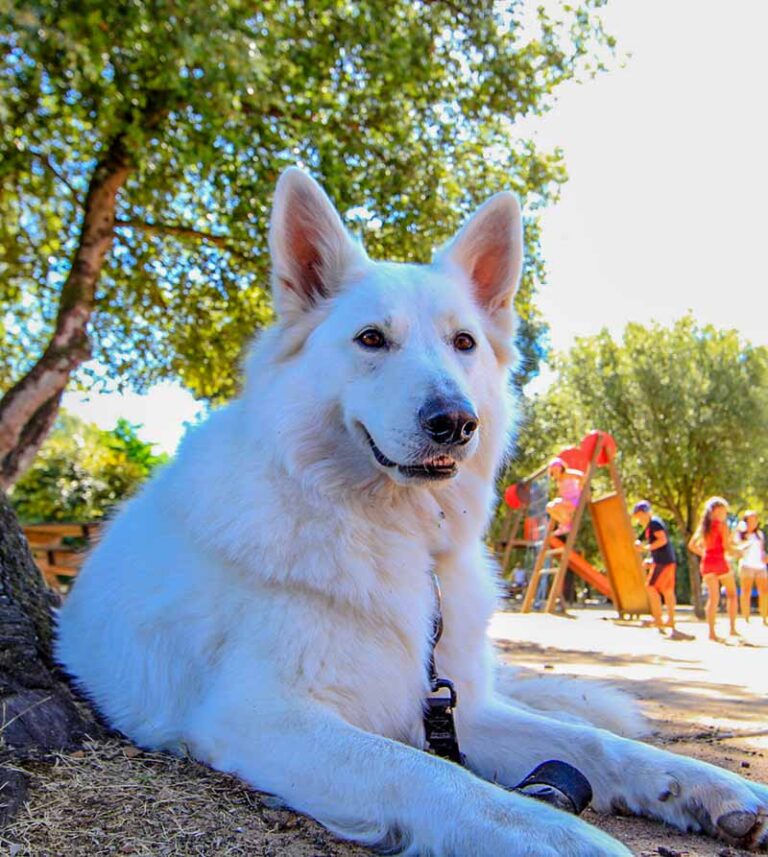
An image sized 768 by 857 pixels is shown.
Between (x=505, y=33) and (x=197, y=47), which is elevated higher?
(x=505, y=33)

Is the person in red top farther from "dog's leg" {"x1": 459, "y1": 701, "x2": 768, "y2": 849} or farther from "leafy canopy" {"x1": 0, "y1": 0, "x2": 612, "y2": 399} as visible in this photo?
"dog's leg" {"x1": 459, "y1": 701, "x2": 768, "y2": 849}

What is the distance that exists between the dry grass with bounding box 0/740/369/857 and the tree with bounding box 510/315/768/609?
108ft

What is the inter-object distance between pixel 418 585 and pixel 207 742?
34.9 inches

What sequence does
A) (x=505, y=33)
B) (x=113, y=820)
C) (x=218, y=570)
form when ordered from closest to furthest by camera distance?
(x=113, y=820), (x=218, y=570), (x=505, y=33)

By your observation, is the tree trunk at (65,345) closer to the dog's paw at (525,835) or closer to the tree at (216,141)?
the tree at (216,141)

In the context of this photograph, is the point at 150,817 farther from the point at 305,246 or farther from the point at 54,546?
the point at 54,546

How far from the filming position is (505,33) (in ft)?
39.6

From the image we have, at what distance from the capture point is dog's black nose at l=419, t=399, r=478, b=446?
9.00ft

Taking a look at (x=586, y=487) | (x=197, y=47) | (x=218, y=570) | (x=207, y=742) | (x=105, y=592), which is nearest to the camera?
(x=207, y=742)

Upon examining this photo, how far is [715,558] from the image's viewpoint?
12852 mm

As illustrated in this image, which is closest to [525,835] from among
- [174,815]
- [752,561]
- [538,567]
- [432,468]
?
[174,815]

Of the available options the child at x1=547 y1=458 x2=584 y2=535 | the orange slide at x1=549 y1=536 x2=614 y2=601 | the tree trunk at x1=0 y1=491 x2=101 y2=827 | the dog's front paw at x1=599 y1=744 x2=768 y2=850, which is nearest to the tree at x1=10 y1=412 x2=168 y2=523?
the child at x1=547 y1=458 x2=584 y2=535

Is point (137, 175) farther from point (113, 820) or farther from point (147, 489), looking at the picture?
point (113, 820)

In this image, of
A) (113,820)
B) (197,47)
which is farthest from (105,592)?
(197,47)
